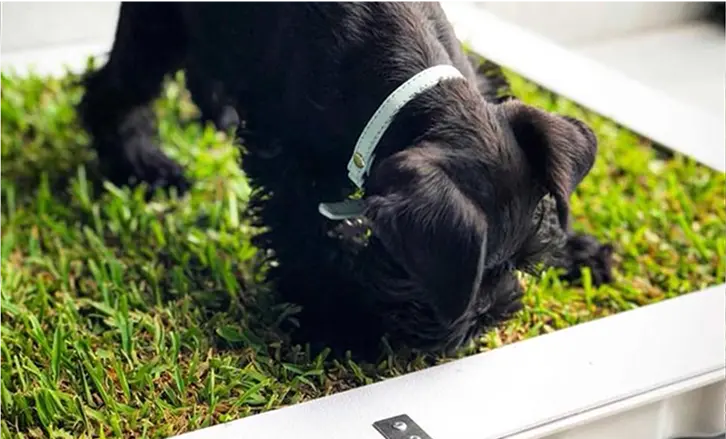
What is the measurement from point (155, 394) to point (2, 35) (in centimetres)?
77

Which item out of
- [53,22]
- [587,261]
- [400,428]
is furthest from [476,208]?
[53,22]

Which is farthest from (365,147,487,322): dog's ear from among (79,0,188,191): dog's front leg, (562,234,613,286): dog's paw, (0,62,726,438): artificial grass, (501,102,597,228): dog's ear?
(79,0,188,191): dog's front leg

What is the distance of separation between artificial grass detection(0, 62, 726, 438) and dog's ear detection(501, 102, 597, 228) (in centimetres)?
33

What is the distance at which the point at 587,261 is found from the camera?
6.69ft

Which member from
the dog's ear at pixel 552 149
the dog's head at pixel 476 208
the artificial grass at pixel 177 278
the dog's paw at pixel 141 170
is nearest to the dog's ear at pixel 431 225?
the dog's head at pixel 476 208

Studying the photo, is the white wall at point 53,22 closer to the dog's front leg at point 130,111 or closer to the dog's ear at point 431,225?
the dog's front leg at point 130,111

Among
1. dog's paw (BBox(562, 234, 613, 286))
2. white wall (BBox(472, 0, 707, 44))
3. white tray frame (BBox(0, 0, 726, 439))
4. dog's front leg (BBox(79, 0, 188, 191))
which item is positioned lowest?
dog's paw (BBox(562, 234, 613, 286))

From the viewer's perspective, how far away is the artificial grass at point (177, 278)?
1.56 m

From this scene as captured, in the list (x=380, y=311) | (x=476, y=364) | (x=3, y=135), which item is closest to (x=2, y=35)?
(x=3, y=135)

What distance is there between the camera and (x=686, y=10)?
1650mm

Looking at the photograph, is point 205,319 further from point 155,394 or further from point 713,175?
point 713,175

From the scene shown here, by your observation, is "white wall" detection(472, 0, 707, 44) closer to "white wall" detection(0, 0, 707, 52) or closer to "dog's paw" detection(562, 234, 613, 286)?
"white wall" detection(0, 0, 707, 52)

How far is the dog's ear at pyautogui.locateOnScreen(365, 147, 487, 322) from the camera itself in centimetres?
134

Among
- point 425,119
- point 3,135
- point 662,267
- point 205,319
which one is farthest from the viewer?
point 3,135
